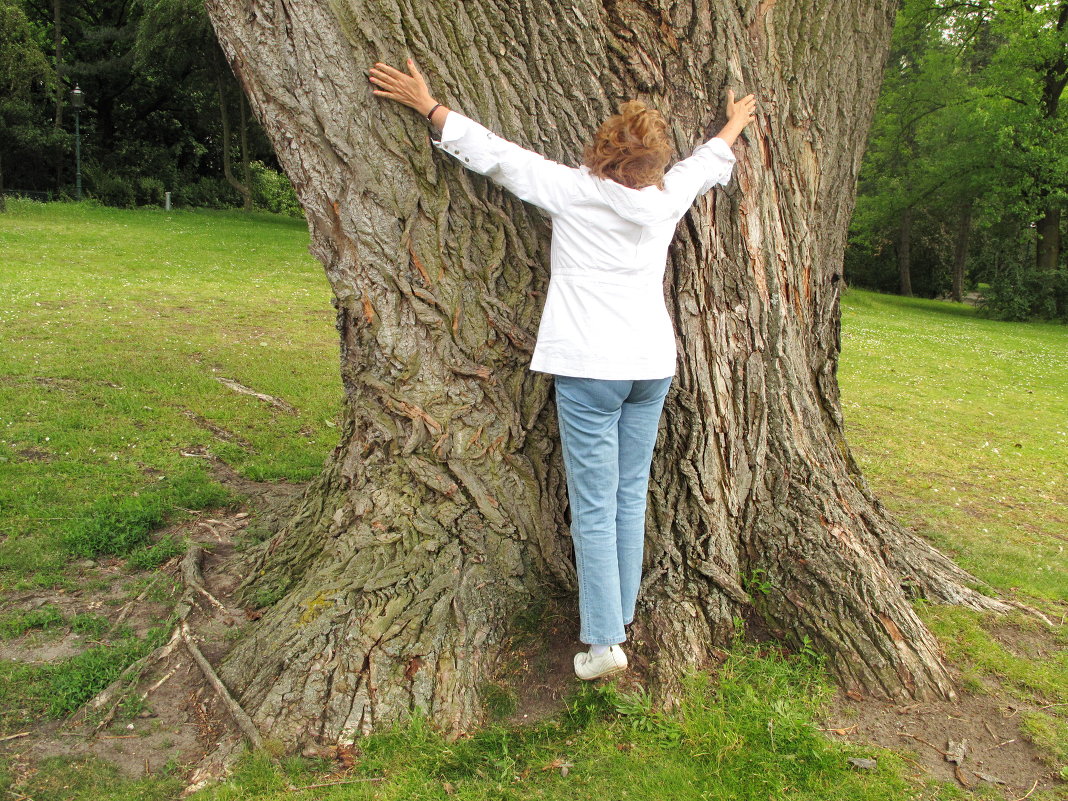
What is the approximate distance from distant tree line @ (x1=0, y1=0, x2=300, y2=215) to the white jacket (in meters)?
26.6

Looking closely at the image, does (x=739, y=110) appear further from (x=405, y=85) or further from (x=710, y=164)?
(x=405, y=85)

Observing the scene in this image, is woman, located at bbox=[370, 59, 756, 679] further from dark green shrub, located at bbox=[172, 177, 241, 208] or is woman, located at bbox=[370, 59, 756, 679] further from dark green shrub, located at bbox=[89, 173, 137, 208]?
dark green shrub, located at bbox=[172, 177, 241, 208]

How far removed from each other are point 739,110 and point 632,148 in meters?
0.81

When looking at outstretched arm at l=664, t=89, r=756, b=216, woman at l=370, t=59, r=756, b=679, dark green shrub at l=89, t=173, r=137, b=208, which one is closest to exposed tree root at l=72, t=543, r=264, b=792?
woman at l=370, t=59, r=756, b=679

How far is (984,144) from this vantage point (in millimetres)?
27438

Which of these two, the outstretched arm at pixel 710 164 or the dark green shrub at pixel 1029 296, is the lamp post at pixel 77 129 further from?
the dark green shrub at pixel 1029 296

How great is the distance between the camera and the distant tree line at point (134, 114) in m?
27.2

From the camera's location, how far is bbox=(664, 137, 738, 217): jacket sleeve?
3.01 m

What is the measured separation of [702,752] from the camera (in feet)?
9.77

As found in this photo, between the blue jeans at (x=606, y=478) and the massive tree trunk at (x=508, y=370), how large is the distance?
0.31 meters

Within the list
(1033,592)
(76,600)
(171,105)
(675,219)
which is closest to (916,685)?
(1033,592)

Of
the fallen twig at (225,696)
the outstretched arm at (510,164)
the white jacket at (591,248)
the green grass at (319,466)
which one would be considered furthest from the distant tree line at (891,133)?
the white jacket at (591,248)

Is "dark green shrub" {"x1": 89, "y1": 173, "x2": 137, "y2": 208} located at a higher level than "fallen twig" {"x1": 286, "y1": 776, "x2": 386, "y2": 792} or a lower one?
higher

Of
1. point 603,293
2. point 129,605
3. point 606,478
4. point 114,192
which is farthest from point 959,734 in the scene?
point 114,192
